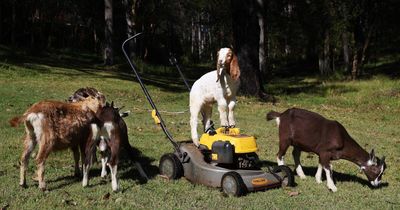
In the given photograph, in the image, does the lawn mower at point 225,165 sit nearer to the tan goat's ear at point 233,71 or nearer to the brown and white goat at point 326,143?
the brown and white goat at point 326,143

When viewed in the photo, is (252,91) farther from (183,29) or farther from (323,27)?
(183,29)

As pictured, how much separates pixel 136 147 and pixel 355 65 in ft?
76.3

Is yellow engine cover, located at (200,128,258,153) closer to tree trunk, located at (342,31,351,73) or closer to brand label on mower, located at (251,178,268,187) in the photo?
brand label on mower, located at (251,178,268,187)

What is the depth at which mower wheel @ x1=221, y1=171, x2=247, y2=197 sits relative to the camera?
24.7 ft

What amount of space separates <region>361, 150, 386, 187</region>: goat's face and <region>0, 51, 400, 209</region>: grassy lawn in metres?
0.16

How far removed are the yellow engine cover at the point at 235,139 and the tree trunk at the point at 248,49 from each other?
43.0ft

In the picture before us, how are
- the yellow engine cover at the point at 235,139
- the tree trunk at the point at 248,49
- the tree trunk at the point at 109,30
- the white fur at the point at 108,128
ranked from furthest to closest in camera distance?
the tree trunk at the point at 109,30 → the tree trunk at the point at 248,49 → the white fur at the point at 108,128 → the yellow engine cover at the point at 235,139

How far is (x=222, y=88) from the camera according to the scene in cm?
866

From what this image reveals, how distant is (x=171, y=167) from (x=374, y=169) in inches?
127

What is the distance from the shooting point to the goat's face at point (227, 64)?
8.52m

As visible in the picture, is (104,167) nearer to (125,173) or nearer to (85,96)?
(125,173)

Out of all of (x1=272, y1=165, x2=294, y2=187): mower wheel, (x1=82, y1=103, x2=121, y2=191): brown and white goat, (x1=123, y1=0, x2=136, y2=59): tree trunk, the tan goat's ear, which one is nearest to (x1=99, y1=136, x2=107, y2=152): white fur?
(x1=82, y1=103, x2=121, y2=191): brown and white goat

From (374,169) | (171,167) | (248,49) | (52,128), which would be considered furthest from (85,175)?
(248,49)

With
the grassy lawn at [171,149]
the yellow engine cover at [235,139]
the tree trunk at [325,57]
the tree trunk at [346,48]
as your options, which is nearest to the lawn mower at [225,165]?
the yellow engine cover at [235,139]
